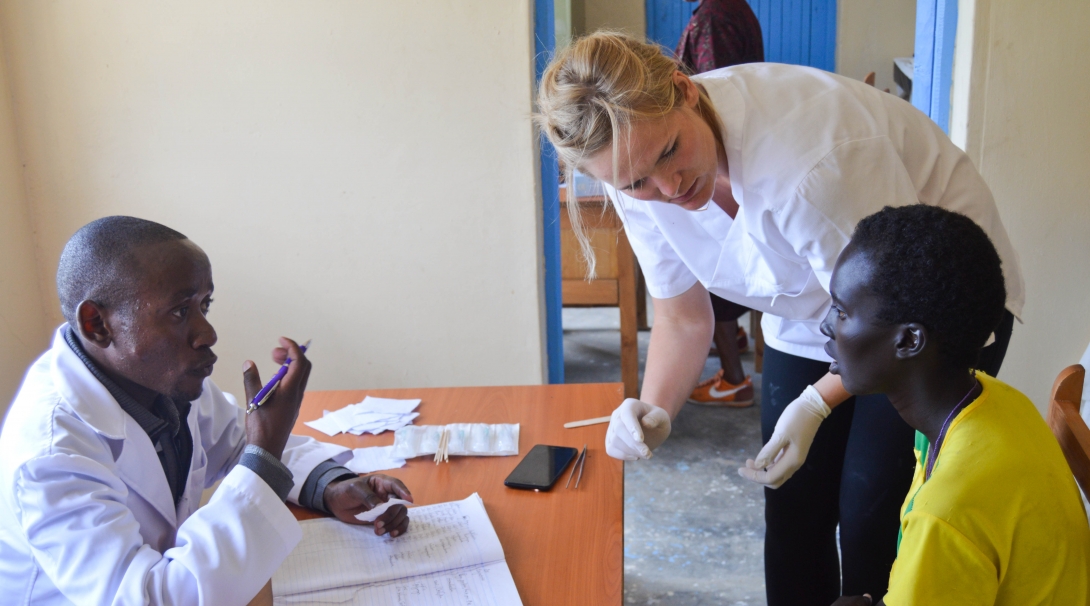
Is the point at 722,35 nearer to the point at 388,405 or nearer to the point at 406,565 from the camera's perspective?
the point at 388,405

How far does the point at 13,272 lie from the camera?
8.25 ft

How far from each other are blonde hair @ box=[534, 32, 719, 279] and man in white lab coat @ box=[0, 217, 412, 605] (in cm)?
49

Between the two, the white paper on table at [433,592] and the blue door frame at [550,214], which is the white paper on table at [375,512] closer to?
the white paper on table at [433,592]

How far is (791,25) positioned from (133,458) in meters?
4.40

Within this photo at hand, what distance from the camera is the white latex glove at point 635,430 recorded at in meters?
1.24

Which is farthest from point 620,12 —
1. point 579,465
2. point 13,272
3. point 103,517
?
point 103,517

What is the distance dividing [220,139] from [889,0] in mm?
3730

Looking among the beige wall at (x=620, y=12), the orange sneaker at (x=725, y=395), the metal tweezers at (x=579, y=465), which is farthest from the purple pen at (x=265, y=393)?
the beige wall at (x=620, y=12)

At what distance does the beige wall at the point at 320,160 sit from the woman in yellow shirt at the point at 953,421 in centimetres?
163

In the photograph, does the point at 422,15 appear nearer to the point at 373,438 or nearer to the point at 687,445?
the point at 373,438

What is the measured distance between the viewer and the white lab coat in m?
0.81

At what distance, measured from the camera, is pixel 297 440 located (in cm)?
127

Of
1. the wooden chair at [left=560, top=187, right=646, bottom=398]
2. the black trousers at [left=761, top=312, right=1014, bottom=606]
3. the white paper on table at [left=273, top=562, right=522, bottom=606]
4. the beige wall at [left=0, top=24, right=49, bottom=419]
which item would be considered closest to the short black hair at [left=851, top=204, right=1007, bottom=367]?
the black trousers at [left=761, top=312, right=1014, bottom=606]

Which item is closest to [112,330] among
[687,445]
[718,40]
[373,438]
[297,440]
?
[297,440]
